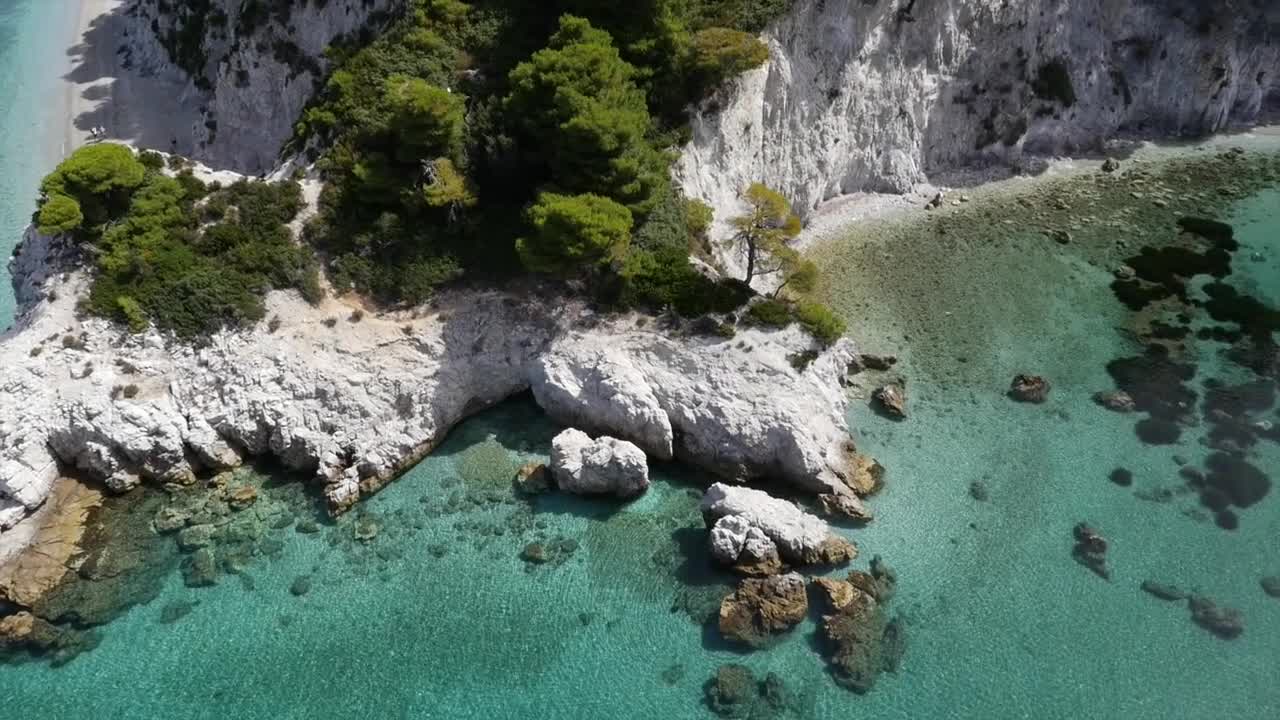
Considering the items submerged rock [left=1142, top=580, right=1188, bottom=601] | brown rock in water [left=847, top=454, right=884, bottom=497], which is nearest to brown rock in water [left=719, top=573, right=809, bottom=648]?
brown rock in water [left=847, top=454, right=884, bottom=497]

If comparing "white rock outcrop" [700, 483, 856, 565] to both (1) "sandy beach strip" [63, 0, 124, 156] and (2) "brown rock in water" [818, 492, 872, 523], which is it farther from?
(1) "sandy beach strip" [63, 0, 124, 156]

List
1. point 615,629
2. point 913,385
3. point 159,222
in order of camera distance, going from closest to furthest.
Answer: point 615,629
point 159,222
point 913,385

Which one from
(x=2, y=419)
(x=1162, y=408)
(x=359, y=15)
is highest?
(x=359, y=15)

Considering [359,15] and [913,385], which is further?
[359,15]

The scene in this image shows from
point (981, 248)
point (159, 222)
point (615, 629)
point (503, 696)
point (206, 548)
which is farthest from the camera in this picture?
point (981, 248)

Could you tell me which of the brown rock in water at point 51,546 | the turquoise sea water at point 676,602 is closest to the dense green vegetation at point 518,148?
the turquoise sea water at point 676,602

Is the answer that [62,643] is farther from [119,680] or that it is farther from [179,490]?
[179,490]

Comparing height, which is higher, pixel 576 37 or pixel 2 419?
pixel 576 37

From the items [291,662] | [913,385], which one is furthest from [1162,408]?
[291,662]

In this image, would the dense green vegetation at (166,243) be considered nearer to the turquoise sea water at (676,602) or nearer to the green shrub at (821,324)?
the turquoise sea water at (676,602)
